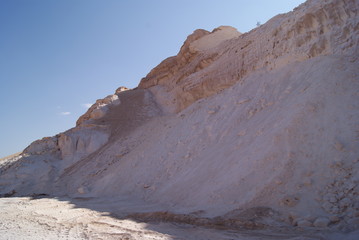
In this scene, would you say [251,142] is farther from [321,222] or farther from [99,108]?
[99,108]

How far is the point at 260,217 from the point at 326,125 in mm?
2619

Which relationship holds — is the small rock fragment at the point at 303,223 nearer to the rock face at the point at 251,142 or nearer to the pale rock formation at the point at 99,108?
the rock face at the point at 251,142

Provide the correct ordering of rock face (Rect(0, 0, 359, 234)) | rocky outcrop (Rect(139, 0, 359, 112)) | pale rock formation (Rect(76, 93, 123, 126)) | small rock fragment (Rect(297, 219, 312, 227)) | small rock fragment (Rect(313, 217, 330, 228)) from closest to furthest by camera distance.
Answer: small rock fragment (Rect(313, 217, 330, 228))
small rock fragment (Rect(297, 219, 312, 227))
rock face (Rect(0, 0, 359, 234))
rocky outcrop (Rect(139, 0, 359, 112))
pale rock formation (Rect(76, 93, 123, 126))

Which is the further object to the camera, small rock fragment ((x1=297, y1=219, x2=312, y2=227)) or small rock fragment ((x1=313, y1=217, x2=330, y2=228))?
small rock fragment ((x1=297, y1=219, x2=312, y2=227))

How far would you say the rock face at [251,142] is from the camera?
550 centimetres

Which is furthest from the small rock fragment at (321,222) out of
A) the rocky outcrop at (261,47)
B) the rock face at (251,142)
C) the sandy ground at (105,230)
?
the rocky outcrop at (261,47)

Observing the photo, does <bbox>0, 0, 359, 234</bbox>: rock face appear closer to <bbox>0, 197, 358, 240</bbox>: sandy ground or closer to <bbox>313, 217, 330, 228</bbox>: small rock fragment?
<bbox>313, 217, 330, 228</bbox>: small rock fragment

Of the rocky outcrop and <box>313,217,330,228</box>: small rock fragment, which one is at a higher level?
the rocky outcrop

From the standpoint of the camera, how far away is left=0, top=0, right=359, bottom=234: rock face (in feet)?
18.1

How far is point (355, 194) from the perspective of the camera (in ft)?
15.7

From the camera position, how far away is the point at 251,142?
757 centimetres

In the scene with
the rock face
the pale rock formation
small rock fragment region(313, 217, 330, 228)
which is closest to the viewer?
small rock fragment region(313, 217, 330, 228)

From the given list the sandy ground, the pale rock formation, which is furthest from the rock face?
the pale rock formation

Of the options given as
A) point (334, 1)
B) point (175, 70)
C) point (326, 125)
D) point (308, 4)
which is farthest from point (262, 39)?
point (175, 70)
